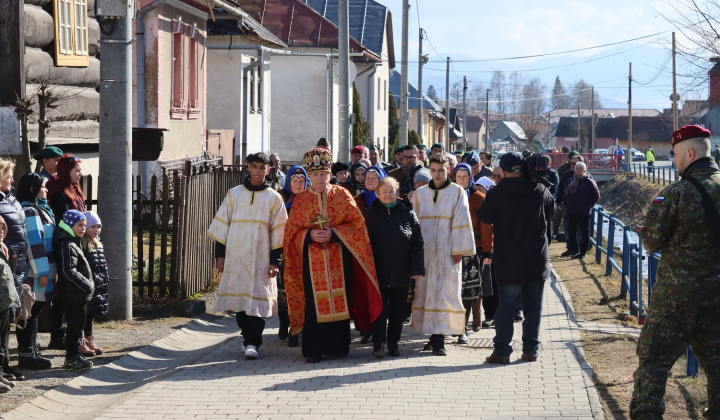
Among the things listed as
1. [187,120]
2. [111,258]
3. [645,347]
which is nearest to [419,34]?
[187,120]

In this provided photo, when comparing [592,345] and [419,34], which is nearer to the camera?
[592,345]

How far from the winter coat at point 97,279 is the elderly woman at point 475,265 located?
352cm

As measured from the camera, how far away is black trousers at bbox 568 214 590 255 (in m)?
18.4

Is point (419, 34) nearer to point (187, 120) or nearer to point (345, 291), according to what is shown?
point (187, 120)

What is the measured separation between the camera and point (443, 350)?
938cm

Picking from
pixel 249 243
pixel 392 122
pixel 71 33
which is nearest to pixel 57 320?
pixel 249 243

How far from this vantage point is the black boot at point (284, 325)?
33.1ft

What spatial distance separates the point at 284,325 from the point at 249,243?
134 cm

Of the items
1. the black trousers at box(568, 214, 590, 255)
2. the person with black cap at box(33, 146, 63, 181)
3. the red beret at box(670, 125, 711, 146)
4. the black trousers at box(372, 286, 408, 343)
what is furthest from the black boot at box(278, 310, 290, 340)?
the black trousers at box(568, 214, 590, 255)

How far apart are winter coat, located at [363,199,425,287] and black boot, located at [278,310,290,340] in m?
1.38

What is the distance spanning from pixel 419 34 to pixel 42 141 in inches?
1342

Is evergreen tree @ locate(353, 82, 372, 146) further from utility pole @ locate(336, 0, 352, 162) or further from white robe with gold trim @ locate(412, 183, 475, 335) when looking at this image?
A: white robe with gold trim @ locate(412, 183, 475, 335)

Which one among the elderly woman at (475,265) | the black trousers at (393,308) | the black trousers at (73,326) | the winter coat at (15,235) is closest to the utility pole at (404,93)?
the elderly woman at (475,265)

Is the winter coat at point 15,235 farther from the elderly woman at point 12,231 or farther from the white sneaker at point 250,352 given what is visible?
the white sneaker at point 250,352
